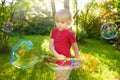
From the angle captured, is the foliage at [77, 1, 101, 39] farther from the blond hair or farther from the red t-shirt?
the blond hair

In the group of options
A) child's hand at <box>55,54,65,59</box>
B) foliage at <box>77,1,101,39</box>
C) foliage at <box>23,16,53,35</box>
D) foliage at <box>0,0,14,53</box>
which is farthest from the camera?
foliage at <box>23,16,53,35</box>

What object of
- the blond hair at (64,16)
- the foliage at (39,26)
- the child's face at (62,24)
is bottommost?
the foliage at (39,26)

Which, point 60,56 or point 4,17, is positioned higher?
point 4,17

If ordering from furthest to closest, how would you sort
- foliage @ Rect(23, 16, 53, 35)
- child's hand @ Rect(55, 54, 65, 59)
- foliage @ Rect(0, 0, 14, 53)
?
foliage @ Rect(23, 16, 53, 35) → foliage @ Rect(0, 0, 14, 53) → child's hand @ Rect(55, 54, 65, 59)

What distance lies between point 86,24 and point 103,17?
3.80 ft

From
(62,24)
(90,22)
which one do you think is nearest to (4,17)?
(62,24)

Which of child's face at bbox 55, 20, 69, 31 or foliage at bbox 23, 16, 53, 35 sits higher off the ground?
child's face at bbox 55, 20, 69, 31

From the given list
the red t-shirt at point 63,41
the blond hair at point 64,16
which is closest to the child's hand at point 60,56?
the red t-shirt at point 63,41

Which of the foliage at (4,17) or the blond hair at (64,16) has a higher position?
the blond hair at (64,16)

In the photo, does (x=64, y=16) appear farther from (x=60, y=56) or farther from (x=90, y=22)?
(x=90, y=22)

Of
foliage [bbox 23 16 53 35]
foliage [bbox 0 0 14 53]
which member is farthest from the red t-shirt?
foliage [bbox 23 16 53 35]

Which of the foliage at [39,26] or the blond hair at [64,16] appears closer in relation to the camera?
the blond hair at [64,16]

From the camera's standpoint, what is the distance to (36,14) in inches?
928

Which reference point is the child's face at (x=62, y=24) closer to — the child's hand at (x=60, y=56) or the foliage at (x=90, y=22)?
the child's hand at (x=60, y=56)
